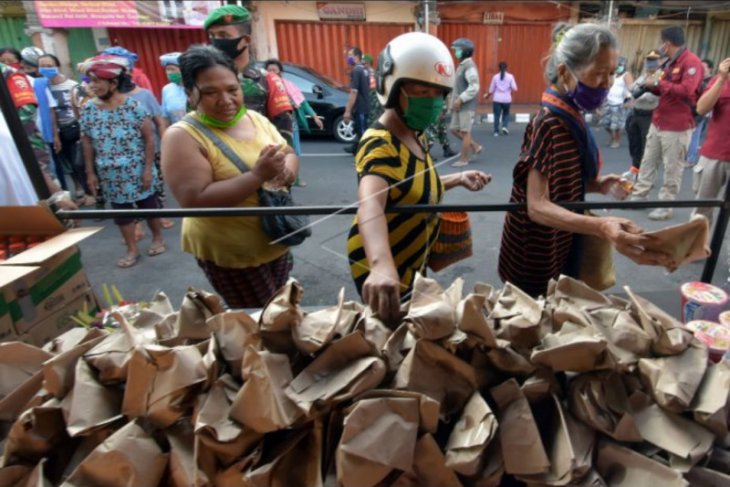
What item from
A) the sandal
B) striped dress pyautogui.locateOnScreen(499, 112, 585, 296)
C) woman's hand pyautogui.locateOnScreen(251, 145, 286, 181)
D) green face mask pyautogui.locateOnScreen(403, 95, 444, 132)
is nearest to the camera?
green face mask pyautogui.locateOnScreen(403, 95, 444, 132)

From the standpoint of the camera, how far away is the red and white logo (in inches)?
50.0

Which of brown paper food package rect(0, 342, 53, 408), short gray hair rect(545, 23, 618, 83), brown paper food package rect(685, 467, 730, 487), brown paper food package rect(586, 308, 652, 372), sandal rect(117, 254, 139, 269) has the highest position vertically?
short gray hair rect(545, 23, 618, 83)

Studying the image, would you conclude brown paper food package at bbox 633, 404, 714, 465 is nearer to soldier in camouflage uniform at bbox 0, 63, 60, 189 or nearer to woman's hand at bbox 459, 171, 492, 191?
woman's hand at bbox 459, 171, 492, 191

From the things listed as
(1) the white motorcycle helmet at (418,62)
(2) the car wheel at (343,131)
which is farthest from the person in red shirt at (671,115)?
(2) the car wheel at (343,131)

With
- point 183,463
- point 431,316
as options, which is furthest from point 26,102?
point 431,316

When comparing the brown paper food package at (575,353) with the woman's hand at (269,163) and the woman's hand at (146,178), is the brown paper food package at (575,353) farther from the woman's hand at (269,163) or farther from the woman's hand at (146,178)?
the woman's hand at (146,178)

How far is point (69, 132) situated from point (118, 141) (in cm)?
197

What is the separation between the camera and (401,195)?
142 cm

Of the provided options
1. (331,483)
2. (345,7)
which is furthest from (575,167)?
(345,7)

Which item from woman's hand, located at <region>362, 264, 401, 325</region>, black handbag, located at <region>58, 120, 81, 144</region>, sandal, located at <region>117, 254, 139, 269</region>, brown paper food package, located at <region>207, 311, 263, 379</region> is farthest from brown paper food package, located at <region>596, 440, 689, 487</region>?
black handbag, located at <region>58, 120, 81, 144</region>

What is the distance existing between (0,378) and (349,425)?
761 mm

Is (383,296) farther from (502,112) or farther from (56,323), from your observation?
(502,112)

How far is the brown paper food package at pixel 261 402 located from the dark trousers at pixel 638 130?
5.22 meters

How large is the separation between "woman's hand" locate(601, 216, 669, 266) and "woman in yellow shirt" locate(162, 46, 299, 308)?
3.47 ft
